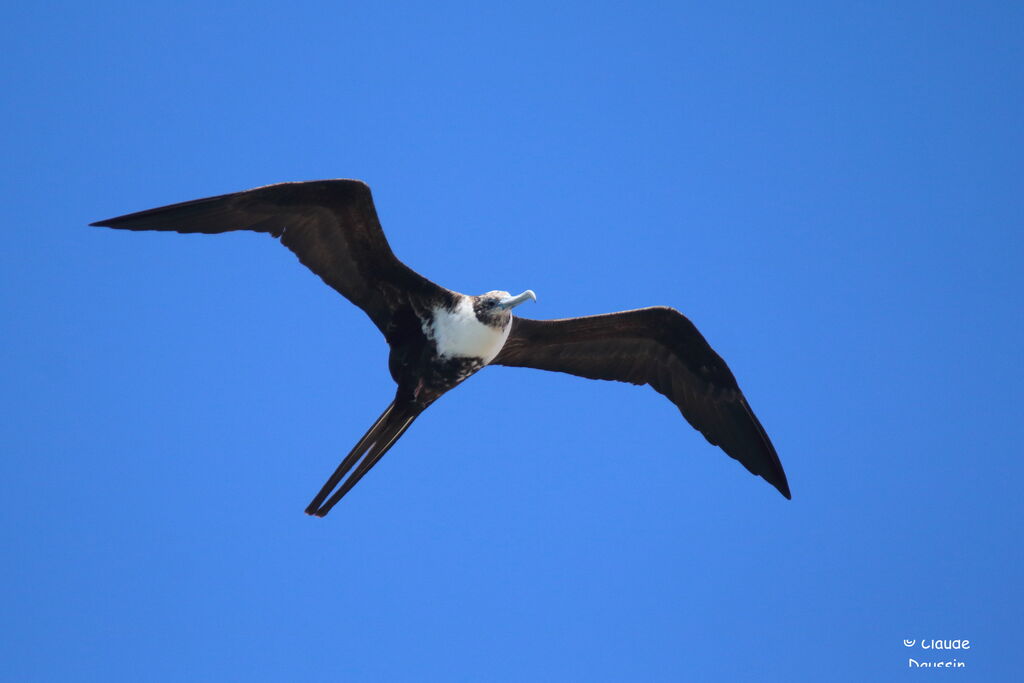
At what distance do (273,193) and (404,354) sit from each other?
46.5 inches

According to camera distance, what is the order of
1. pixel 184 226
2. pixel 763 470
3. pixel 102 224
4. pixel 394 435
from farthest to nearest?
1. pixel 763 470
2. pixel 394 435
3. pixel 184 226
4. pixel 102 224

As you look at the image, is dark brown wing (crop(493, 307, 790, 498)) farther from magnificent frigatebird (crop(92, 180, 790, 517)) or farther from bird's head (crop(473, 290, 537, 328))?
bird's head (crop(473, 290, 537, 328))

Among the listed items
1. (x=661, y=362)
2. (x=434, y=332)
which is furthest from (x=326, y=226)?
(x=661, y=362)

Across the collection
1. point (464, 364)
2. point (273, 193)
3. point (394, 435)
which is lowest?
point (394, 435)

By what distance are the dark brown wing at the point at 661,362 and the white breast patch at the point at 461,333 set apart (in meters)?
0.47

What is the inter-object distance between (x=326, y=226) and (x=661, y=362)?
2.28 metres

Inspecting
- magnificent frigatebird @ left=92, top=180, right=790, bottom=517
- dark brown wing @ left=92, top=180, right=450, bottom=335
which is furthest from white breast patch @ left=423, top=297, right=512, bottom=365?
dark brown wing @ left=92, top=180, right=450, bottom=335

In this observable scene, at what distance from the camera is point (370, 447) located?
20.5 feet

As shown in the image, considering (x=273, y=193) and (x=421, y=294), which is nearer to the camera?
(x=273, y=193)

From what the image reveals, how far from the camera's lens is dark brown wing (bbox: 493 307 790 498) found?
6980 mm

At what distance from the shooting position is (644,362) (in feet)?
23.6

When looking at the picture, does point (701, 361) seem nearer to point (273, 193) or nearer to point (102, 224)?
point (273, 193)

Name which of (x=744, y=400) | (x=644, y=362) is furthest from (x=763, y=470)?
(x=644, y=362)

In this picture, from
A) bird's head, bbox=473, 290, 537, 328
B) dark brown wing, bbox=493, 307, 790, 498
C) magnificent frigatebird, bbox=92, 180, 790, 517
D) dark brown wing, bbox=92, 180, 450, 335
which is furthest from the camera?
dark brown wing, bbox=493, 307, 790, 498
